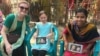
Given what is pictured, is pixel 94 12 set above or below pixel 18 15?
below

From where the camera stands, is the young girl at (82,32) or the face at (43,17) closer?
the young girl at (82,32)

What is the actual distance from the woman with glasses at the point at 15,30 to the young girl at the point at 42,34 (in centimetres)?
53

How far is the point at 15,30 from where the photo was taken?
190 inches

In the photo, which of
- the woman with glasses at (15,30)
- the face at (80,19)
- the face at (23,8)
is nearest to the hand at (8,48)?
the woman with glasses at (15,30)

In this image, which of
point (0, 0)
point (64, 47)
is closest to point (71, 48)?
point (64, 47)

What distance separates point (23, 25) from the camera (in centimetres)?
486

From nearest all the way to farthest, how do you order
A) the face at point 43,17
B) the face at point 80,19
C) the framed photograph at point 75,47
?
the face at point 80,19, the framed photograph at point 75,47, the face at point 43,17

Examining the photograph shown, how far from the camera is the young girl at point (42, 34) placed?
210 inches

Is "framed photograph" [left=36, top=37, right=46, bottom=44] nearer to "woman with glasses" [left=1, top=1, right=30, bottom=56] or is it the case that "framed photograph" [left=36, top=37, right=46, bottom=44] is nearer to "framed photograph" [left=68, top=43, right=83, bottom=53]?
"woman with glasses" [left=1, top=1, right=30, bottom=56]

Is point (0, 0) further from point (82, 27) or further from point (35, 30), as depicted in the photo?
point (82, 27)

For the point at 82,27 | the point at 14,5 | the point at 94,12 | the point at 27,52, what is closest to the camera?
the point at 82,27

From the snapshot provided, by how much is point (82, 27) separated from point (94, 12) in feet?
14.8

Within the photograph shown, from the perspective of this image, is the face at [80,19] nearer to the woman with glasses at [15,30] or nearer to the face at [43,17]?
the woman with glasses at [15,30]

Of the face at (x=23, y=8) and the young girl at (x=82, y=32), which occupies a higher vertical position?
the face at (x=23, y=8)
